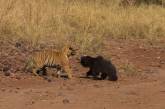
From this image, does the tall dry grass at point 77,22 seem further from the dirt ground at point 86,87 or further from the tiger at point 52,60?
the tiger at point 52,60

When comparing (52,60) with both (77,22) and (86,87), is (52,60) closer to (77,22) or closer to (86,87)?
(86,87)

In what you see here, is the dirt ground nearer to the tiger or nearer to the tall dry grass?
the tiger

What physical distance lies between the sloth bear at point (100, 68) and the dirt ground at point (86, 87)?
6.6 inches

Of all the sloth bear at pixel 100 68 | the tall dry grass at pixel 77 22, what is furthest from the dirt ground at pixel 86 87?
the tall dry grass at pixel 77 22

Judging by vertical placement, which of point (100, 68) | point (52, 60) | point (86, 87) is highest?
point (52, 60)

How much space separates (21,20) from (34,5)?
48.8 inches

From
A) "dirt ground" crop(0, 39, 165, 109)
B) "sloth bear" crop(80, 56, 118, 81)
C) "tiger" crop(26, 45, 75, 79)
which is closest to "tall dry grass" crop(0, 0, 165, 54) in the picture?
"dirt ground" crop(0, 39, 165, 109)

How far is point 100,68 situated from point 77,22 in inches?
202

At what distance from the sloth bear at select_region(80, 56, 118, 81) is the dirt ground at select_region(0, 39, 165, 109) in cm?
17

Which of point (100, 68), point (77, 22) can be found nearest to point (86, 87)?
point (100, 68)

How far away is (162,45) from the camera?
14828 mm

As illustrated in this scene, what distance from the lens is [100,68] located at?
406 inches

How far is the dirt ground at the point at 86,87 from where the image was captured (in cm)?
814

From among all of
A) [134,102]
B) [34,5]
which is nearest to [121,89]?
[134,102]
